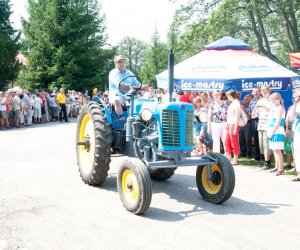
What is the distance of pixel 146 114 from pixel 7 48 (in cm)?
2690

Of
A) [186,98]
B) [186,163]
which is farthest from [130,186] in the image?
[186,98]

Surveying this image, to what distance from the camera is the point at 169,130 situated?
5.86 m

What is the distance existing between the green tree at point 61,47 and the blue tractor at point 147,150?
91.6ft

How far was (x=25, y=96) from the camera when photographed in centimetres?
1909

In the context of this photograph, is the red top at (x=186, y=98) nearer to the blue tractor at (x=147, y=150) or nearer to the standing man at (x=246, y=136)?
the standing man at (x=246, y=136)

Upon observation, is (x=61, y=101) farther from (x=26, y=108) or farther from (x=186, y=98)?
(x=186, y=98)

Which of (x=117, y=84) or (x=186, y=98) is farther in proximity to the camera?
(x=186, y=98)

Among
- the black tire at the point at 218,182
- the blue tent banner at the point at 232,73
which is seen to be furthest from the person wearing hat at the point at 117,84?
the blue tent banner at the point at 232,73

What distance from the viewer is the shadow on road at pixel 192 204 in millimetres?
5500

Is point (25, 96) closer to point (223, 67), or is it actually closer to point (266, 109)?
point (223, 67)

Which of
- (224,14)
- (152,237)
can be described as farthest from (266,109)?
(224,14)

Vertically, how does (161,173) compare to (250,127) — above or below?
below

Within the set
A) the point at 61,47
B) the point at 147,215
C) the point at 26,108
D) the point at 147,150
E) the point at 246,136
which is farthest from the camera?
the point at 61,47

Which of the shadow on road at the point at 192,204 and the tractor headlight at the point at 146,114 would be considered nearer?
the shadow on road at the point at 192,204
